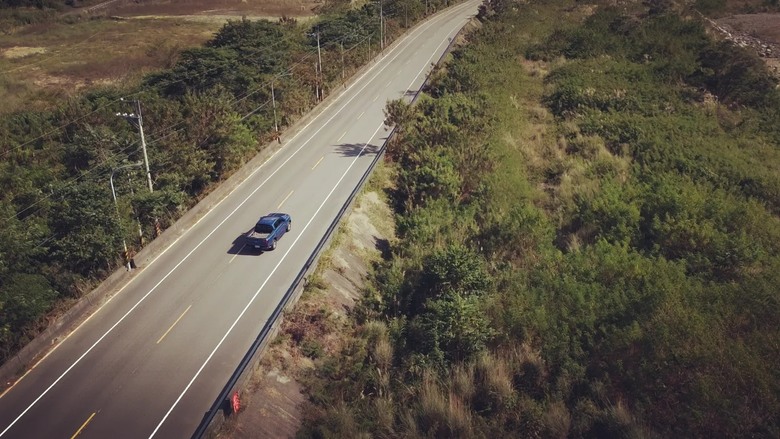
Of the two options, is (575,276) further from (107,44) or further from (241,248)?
(107,44)

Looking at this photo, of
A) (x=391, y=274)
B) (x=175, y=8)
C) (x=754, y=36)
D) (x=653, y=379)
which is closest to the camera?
(x=653, y=379)

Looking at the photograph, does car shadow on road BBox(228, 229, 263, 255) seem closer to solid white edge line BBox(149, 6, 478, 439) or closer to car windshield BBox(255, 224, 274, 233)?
car windshield BBox(255, 224, 274, 233)

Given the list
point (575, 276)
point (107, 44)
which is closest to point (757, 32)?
point (575, 276)

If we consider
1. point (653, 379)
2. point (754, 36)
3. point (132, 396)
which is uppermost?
point (754, 36)

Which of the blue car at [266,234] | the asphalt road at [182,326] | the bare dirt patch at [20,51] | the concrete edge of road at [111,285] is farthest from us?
the bare dirt patch at [20,51]

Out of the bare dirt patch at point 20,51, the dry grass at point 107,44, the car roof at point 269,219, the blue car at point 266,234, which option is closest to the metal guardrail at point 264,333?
the blue car at point 266,234

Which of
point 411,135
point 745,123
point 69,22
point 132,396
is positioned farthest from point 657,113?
point 69,22

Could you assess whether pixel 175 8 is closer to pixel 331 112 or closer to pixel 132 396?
pixel 331 112

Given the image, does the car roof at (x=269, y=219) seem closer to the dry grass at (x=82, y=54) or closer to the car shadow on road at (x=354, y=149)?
the car shadow on road at (x=354, y=149)
